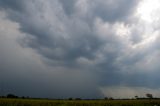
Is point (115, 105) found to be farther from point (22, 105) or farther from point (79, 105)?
point (22, 105)

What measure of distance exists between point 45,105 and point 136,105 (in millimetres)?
39885

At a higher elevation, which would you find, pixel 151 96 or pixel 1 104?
pixel 151 96

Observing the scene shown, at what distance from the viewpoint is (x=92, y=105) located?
352ft

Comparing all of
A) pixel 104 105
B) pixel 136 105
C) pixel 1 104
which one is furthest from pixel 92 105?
pixel 1 104

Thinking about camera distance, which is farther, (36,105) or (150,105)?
(150,105)

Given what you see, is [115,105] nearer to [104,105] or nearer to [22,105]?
[104,105]

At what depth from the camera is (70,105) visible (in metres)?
98.1

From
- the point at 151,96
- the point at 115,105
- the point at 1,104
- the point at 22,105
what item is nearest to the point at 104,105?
the point at 115,105

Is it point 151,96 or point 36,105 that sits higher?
point 151,96

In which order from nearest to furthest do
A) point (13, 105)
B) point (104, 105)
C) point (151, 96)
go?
point (13, 105) < point (104, 105) < point (151, 96)

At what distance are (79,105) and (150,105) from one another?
1218 inches

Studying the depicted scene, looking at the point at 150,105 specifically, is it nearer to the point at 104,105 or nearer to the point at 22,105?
the point at 104,105

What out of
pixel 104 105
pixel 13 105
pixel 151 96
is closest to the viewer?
pixel 13 105

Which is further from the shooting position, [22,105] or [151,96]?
[151,96]
